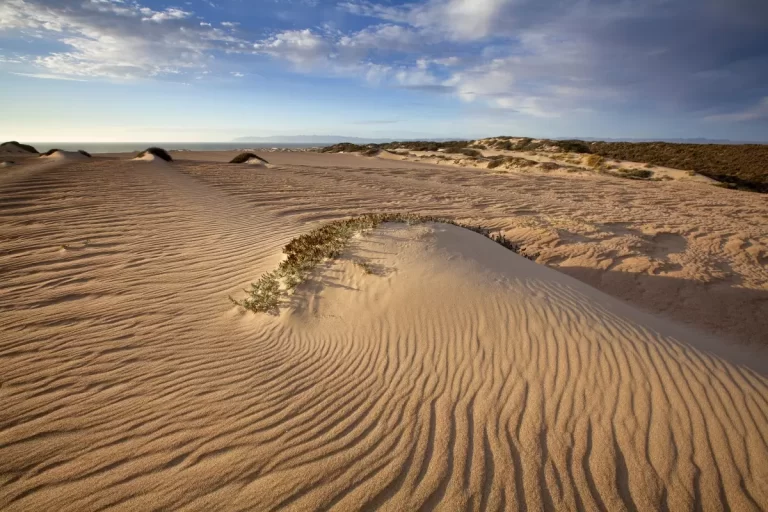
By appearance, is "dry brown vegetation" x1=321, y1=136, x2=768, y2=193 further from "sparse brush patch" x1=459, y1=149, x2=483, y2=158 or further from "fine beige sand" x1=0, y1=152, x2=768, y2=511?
"fine beige sand" x1=0, y1=152, x2=768, y2=511

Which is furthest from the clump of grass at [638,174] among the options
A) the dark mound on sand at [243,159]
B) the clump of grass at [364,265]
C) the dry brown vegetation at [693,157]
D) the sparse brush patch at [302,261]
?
the dark mound on sand at [243,159]

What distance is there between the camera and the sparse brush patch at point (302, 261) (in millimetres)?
4273

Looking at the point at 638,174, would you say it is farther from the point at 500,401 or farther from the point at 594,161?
the point at 500,401

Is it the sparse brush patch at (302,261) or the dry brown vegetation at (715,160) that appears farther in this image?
the dry brown vegetation at (715,160)

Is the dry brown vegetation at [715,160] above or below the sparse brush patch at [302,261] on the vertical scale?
above

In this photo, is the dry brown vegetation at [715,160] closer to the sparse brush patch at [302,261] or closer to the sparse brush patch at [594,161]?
the sparse brush patch at [594,161]

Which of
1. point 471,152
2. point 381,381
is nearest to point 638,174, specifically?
point 471,152

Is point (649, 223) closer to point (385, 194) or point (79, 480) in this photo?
point (385, 194)

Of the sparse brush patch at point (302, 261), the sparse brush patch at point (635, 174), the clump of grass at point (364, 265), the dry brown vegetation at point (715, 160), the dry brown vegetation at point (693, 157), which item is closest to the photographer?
the sparse brush patch at point (302, 261)

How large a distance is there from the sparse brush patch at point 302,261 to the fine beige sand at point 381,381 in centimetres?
16

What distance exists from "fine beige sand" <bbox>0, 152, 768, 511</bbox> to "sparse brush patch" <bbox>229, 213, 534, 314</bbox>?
16 centimetres

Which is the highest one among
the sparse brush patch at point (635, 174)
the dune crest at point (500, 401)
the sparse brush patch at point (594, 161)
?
the sparse brush patch at point (594, 161)

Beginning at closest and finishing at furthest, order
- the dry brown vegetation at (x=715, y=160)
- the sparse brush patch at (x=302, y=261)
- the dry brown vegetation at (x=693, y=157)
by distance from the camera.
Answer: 1. the sparse brush patch at (x=302, y=261)
2. the dry brown vegetation at (x=715, y=160)
3. the dry brown vegetation at (x=693, y=157)

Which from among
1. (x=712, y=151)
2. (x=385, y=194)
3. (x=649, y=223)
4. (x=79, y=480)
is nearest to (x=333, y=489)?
(x=79, y=480)
